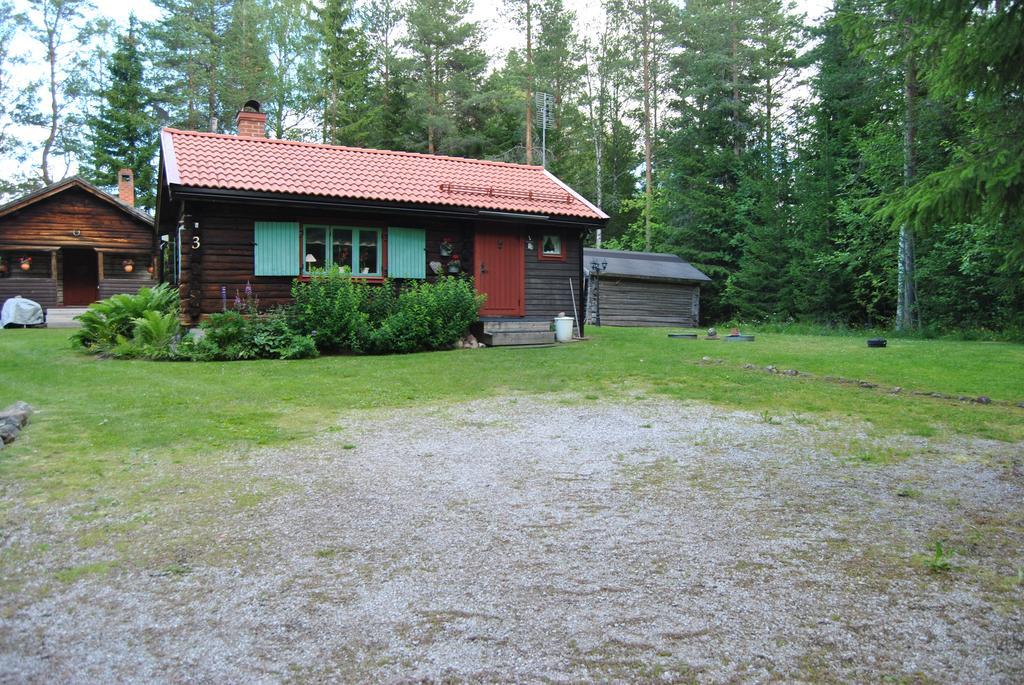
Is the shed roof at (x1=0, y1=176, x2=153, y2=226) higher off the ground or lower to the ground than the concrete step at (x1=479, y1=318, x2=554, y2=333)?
higher

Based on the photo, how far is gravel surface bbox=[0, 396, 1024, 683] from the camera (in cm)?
242

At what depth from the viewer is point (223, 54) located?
34.0 meters

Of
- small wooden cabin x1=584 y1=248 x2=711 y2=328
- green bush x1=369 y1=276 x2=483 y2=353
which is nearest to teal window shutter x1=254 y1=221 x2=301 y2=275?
green bush x1=369 y1=276 x2=483 y2=353

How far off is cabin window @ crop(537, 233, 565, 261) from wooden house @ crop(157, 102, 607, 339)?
0.10 ft

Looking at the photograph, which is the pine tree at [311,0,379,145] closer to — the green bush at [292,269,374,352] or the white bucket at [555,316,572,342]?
the white bucket at [555,316,572,342]

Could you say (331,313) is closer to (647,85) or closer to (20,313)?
(20,313)

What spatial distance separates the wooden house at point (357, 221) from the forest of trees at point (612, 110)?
11998 mm

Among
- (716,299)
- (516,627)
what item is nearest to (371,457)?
(516,627)

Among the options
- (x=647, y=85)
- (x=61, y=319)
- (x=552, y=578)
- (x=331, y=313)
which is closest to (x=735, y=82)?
(x=647, y=85)

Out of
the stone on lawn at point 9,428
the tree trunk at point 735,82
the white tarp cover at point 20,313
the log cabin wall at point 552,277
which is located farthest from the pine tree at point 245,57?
the stone on lawn at point 9,428

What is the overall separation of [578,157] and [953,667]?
3959cm

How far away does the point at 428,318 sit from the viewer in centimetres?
1383

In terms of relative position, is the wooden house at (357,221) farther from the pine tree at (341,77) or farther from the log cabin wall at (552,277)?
the pine tree at (341,77)

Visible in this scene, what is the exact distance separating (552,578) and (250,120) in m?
17.0
